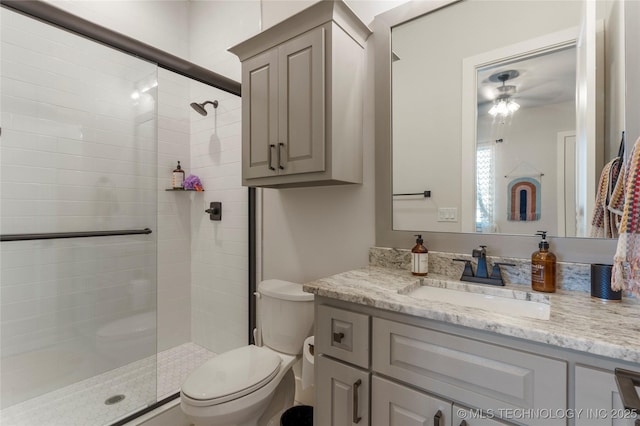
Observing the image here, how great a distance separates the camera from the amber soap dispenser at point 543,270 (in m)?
0.98

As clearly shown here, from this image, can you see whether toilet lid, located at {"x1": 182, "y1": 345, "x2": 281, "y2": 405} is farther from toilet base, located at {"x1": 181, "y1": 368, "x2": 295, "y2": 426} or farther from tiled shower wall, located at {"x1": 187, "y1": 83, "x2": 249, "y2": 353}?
tiled shower wall, located at {"x1": 187, "y1": 83, "x2": 249, "y2": 353}

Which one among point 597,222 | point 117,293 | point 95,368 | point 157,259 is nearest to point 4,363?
point 95,368

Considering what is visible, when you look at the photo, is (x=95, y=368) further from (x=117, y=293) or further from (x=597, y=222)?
(x=597, y=222)

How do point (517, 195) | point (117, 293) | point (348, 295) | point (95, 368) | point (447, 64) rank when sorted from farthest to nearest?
point (117, 293) → point (95, 368) → point (447, 64) → point (517, 195) → point (348, 295)

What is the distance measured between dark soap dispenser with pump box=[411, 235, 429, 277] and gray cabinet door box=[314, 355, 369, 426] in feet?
1.52

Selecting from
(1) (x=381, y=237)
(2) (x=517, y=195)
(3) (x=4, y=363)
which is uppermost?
(2) (x=517, y=195)

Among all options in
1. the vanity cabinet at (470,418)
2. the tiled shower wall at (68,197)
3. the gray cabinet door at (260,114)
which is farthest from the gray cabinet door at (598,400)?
the tiled shower wall at (68,197)

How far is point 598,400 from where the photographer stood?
24.5 inches

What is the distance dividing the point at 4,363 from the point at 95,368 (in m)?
0.41

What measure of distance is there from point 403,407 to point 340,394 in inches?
8.5

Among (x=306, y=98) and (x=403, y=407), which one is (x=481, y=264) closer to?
(x=403, y=407)

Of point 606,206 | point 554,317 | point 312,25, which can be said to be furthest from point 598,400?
point 312,25

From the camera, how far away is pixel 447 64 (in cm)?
129

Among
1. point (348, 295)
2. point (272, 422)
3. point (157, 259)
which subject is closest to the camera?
point (348, 295)
